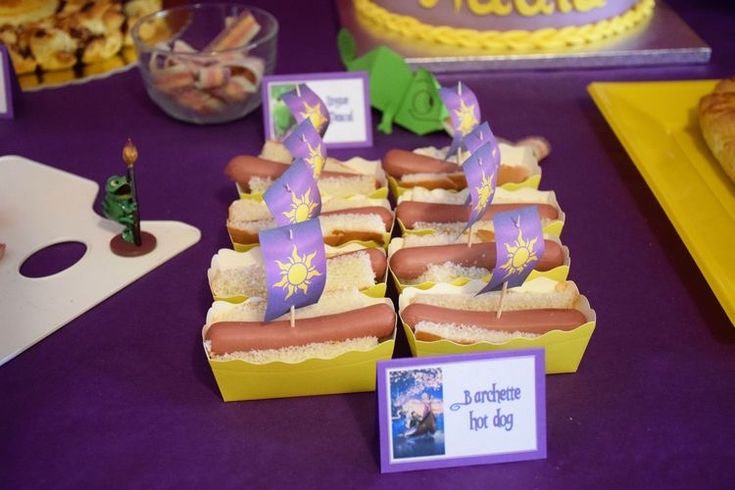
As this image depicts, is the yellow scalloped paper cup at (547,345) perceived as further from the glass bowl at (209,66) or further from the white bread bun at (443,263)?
the glass bowl at (209,66)

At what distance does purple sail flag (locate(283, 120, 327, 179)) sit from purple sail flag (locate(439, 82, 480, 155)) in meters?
0.30

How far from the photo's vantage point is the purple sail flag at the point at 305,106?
1.68 metres

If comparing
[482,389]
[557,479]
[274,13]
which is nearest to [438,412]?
[482,389]

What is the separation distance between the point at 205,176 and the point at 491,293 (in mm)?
848

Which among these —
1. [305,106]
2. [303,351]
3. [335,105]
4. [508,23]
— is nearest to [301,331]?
[303,351]

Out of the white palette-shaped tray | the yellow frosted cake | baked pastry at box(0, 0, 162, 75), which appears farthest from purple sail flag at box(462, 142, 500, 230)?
baked pastry at box(0, 0, 162, 75)

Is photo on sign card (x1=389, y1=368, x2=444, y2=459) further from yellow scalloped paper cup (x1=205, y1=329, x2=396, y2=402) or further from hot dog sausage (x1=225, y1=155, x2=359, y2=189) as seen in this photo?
hot dog sausage (x1=225, y1=155, x2=359, y2=189)

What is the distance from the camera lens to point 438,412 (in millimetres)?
1187

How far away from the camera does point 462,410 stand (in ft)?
3.92

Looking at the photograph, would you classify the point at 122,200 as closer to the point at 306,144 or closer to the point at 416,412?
the point at 306,144

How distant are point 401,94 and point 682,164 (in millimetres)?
700

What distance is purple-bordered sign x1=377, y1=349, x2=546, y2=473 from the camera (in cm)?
118

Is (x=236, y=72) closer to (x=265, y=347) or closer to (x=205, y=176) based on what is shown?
(x=205, y=176)

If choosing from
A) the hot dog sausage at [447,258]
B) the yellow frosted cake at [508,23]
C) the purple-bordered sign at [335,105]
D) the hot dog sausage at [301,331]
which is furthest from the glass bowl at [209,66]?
the hot dog sausage at [301,331]
